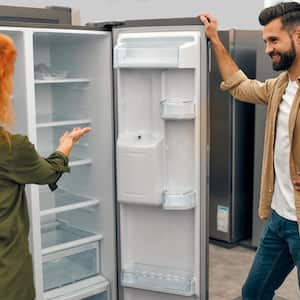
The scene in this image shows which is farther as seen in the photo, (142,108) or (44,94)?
(44,94)

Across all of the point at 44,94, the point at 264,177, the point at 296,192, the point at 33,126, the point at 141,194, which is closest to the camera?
the point at 296,192

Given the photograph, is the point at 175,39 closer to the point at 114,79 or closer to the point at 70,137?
the point at 114,79

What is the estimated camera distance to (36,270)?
98.0 inches

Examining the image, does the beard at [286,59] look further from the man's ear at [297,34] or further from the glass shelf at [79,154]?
the glass shelf at [79,154]

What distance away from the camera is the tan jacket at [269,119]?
2070 millimetres

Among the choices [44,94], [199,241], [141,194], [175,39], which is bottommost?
[199,241]

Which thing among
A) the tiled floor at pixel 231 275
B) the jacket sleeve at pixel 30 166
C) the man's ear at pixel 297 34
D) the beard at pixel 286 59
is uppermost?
the man's ear at pixel 297 34

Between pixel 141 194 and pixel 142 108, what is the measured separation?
40cm

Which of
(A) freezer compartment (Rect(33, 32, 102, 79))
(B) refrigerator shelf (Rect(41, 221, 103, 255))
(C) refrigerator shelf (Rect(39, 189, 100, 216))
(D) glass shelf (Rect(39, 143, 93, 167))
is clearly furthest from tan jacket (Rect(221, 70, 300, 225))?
(C) refrigerator shelf (Rect(39, 189, 100, 216))

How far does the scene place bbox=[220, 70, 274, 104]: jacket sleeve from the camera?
2.38m

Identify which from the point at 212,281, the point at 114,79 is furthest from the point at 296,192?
the point at 212,281

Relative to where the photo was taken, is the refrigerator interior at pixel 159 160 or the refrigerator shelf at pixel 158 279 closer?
the refrigerator interior at pixel 159 160

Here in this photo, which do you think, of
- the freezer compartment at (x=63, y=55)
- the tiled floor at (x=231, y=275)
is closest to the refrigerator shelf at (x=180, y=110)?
the freezer compartment at (x=63, y=55)

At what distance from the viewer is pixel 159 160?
8.23ft
